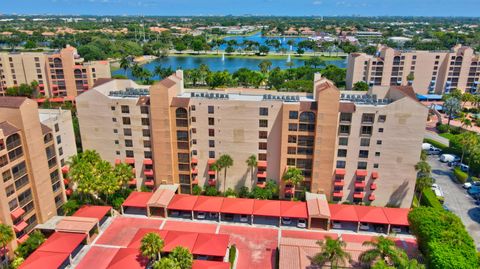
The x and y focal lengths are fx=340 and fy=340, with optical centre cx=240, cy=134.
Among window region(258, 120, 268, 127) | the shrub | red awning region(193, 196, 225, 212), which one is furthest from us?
the shrub

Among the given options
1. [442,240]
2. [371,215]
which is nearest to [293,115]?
[371,215]

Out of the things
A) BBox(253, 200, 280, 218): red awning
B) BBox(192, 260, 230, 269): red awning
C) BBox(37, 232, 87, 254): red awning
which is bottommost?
BBox(192, 260, 230, 269): red awning

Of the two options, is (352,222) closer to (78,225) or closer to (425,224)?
(425,224)

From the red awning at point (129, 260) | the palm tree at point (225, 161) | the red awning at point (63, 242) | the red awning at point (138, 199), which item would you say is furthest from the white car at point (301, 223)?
the red awning at point (63, 242)

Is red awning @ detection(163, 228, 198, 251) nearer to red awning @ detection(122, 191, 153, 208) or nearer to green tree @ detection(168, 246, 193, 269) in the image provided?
green tree @ detection(168, 246, 193, 269)

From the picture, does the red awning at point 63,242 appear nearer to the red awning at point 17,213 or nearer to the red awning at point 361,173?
the red awning at point 17,213

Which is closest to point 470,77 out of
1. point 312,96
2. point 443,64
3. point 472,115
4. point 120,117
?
point 443,64

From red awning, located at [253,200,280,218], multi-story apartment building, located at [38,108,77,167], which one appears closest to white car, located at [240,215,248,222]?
red awning, located at [253,200,280,218]
